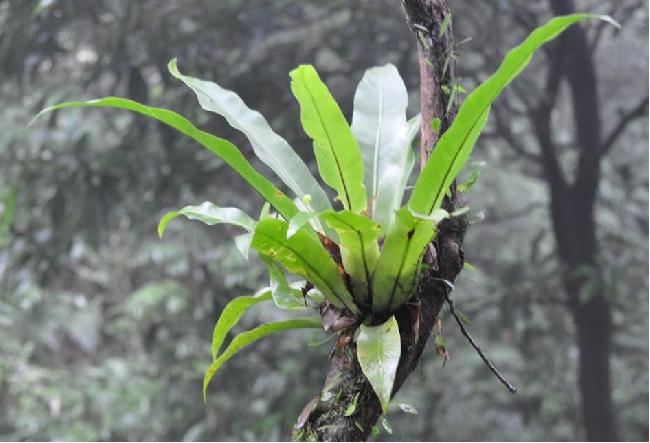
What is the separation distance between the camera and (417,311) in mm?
531

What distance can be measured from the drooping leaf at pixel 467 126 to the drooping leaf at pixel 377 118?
0.25 feet

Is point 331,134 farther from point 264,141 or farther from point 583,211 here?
point 583,211

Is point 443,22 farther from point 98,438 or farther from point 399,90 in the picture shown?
point 98,438

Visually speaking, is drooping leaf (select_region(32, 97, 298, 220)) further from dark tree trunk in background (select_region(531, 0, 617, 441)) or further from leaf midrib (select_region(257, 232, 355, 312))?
dark tree trunk in background (select_region(531, 0, 617, 441))

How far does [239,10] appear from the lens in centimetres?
180

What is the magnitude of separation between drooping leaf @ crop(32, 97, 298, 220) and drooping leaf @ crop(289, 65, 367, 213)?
0.14ft

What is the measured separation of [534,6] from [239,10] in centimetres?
88

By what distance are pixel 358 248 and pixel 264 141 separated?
4.7 inches

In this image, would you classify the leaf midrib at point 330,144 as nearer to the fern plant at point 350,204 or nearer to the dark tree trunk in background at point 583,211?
the fern plant at point 350,204

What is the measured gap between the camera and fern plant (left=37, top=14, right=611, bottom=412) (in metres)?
0.48

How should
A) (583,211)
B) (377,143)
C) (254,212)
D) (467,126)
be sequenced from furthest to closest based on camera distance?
1. (254,212)
2. (583,211)
3. (377,143)
4. (467,126)

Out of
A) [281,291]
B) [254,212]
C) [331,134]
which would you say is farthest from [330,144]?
[254,212]

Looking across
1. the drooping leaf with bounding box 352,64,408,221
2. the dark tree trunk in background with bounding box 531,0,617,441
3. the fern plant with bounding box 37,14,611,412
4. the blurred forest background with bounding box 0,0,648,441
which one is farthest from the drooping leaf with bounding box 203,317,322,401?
the dark tree trunk in background with bounding box 531,0,617,441

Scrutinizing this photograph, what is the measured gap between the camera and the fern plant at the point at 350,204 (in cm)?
48
